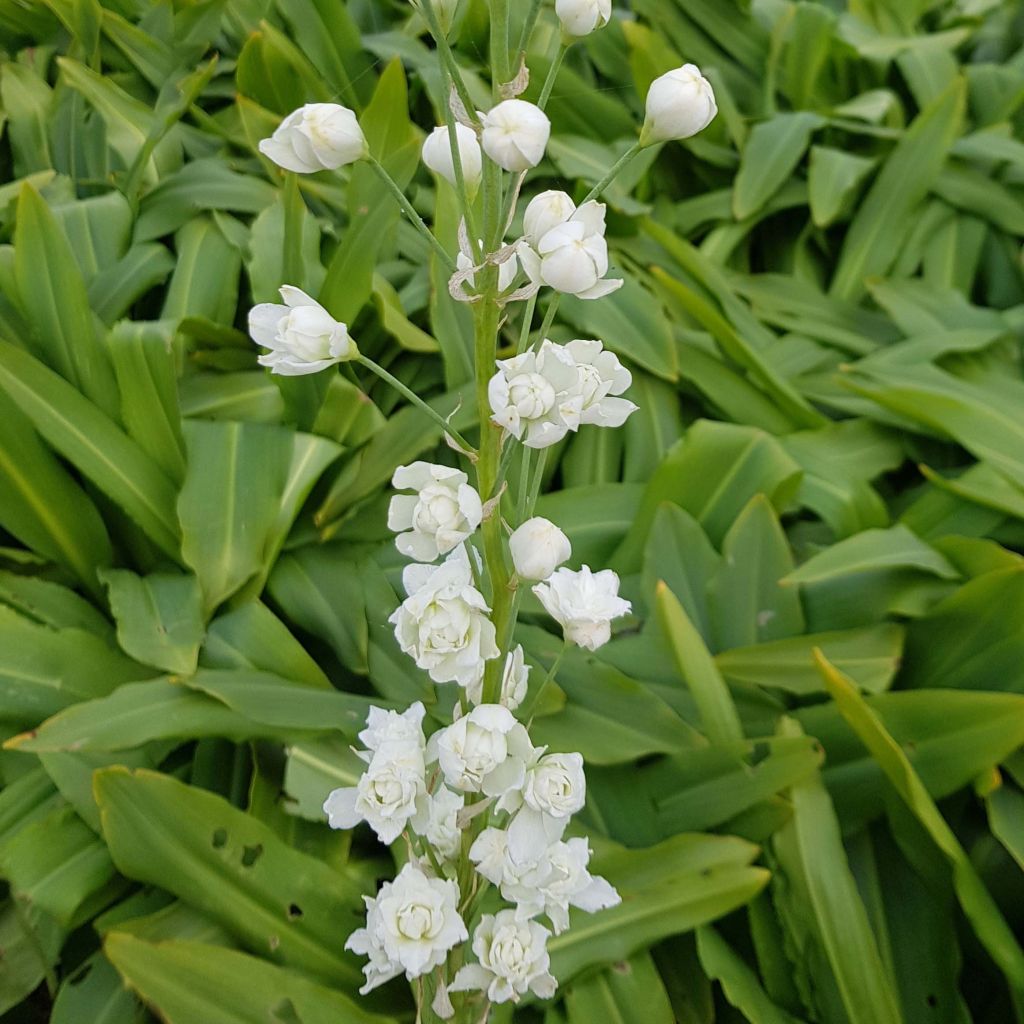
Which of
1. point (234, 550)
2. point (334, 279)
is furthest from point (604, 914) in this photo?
point (334, 279)

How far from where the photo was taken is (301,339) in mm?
659

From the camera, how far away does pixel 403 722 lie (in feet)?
2.52

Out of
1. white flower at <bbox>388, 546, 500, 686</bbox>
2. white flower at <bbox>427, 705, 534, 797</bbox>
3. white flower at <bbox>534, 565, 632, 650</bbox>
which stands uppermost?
white flower at <bbox>388, 546, 500, 686</bbox>

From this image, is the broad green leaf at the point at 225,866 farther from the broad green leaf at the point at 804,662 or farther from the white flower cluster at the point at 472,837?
the broad green leaf at the point at 804,662

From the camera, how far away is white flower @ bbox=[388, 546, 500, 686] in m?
0.65

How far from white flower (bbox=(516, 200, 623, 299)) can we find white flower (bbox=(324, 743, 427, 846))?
38 centimetres

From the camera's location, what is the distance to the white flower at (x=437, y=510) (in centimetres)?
63

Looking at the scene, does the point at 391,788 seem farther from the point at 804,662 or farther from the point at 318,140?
the point at 804,662

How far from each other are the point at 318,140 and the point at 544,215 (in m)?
0.16

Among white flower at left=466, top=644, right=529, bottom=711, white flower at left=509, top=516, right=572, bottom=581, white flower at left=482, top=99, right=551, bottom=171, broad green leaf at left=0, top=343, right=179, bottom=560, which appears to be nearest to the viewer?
white flower at left=482, top=99, right=551, bottom=171

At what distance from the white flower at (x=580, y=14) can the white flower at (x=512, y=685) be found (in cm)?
47

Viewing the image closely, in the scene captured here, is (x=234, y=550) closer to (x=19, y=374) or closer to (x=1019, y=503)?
(x=19, y=374)

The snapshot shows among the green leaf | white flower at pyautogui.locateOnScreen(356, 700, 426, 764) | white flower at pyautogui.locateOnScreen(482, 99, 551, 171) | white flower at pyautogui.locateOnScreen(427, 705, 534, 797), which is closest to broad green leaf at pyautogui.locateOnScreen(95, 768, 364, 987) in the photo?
white flower at pyautogui.locateOnScreen(356, 700, 426, 764)

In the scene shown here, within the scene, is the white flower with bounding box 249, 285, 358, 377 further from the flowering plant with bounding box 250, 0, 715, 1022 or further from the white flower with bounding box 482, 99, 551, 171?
the white flower with bounding box 482, 99, 551, 171
